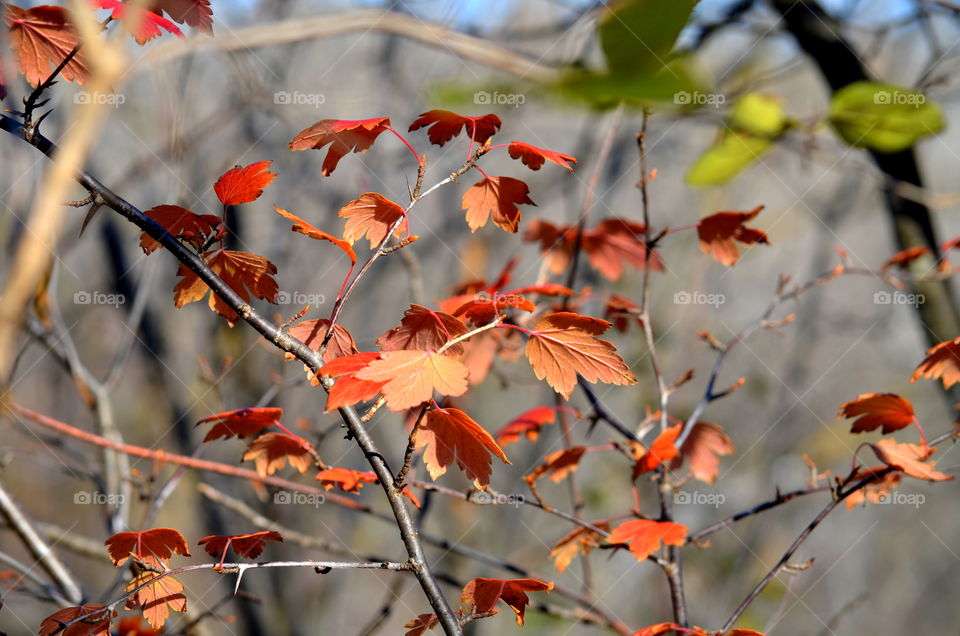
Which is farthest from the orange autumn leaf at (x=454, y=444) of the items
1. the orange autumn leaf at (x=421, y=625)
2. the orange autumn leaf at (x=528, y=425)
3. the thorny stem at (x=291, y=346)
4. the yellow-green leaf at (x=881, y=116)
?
the yellow-green leaf at (x=881, y=116)

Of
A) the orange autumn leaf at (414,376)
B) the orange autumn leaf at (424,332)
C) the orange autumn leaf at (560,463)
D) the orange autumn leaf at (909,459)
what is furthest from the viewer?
the orange autumn leaf at (560,463)

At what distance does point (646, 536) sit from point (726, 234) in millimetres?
496

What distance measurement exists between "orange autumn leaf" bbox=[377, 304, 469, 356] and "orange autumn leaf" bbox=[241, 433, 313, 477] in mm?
241

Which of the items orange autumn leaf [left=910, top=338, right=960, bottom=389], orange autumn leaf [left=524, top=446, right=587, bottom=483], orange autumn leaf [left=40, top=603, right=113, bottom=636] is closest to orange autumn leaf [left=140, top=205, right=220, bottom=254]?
orange autumn leaf [left=40, top=603, right=113, bottom=636]

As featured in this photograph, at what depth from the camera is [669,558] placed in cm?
88

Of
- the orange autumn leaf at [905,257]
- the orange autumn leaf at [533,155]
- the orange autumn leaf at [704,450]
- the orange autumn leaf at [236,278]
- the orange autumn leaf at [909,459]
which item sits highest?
the orange autumn leaf at [533,155]

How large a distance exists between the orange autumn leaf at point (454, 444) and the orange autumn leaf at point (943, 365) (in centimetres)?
55

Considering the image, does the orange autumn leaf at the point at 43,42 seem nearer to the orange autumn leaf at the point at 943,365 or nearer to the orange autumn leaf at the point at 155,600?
the orange autumn leaf at the point at 155,600

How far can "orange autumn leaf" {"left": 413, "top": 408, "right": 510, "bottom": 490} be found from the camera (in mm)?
604

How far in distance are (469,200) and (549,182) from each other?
264cm

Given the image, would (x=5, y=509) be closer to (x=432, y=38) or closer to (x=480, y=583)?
(x=480, y=583)

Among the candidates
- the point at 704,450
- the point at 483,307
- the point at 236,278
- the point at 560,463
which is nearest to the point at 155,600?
the point at 236,278

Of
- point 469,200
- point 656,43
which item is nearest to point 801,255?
point 469,200

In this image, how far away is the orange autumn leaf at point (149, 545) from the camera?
0.68 metres
